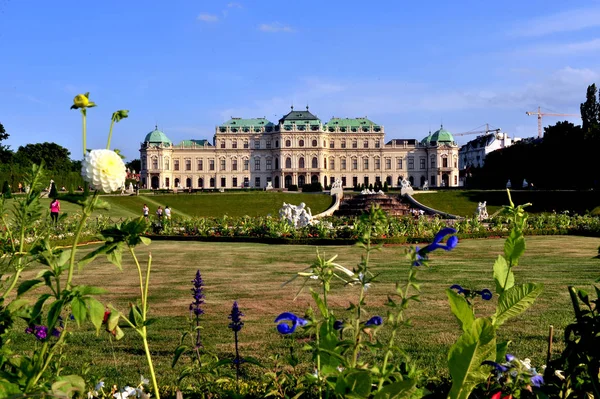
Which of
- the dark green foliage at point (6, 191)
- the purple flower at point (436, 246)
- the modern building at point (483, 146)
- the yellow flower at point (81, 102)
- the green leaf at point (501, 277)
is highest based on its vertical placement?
the modern building at point (483, 146)

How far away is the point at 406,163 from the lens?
75.9 meters

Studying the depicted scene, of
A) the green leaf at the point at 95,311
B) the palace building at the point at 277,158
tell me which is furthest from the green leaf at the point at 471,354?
the palace building at the point at 277,158

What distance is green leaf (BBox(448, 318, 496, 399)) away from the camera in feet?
4.82

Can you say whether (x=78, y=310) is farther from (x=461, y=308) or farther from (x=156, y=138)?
(x=156, y=138)

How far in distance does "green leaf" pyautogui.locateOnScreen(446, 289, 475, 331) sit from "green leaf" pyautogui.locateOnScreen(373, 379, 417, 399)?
0.22m

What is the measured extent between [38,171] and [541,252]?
12768 mm

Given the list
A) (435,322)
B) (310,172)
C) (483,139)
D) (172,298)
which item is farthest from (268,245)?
(483,139)

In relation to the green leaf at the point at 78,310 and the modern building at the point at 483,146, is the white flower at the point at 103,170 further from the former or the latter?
the modern building at the point at 483,146

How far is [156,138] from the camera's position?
249 feet

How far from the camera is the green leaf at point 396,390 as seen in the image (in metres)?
1.45

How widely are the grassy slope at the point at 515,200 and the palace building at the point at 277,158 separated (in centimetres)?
3645

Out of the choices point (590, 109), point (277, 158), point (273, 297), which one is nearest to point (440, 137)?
point (277, 158)

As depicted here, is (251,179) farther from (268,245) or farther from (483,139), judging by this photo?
(268,245)

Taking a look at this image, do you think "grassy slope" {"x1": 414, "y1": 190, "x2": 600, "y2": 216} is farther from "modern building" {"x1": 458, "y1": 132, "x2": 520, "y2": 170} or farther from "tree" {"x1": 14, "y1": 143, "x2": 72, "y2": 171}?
"modern building" {"x1": 458, "y1": 132, "x2": 520, "y2": 170}
